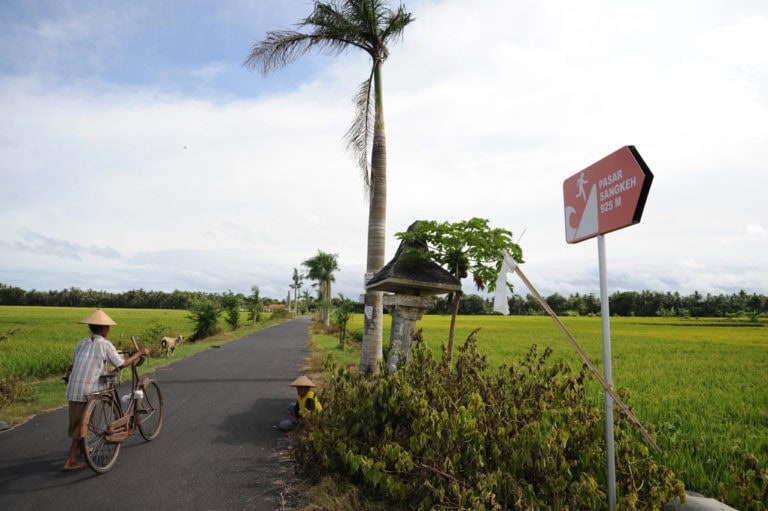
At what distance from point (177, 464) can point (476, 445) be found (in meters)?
3.75

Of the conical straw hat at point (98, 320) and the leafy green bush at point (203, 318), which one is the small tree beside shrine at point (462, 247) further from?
the leafy green bush at point (203, 318)

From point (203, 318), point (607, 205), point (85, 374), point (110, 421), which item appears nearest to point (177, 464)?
point (110, 421)

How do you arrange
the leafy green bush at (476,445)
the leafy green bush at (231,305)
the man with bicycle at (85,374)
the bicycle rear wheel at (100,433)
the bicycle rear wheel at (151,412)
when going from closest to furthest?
the leafy green bush at (476,445)
the bicycle rear wheel at (100,433)
the man with bicycle at (85,374)
the bicycle rear wheel at (151,412)
the leafy green bush at (231,305)

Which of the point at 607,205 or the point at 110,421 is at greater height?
the point at 607,205

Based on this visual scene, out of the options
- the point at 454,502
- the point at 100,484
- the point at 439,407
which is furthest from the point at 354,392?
the point at 100,484

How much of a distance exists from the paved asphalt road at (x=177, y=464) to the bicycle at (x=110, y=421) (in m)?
0.17

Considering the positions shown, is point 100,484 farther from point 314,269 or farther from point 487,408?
point 314,269

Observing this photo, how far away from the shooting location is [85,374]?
5.11 m

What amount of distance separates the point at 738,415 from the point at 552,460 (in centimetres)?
650

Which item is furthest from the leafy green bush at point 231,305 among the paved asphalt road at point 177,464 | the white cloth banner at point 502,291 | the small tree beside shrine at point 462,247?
the white cloth banner at point 502,291

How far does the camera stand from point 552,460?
341 cm

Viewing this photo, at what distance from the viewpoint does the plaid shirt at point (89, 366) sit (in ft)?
16.7

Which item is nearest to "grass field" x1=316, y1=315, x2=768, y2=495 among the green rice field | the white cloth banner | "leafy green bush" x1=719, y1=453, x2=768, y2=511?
the green rice field

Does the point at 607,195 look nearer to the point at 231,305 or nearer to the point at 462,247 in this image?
the point at 462,247
